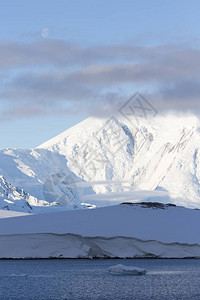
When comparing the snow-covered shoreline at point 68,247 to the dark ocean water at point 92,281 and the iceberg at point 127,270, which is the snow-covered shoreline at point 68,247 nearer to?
the dark ocean water at point 92,281

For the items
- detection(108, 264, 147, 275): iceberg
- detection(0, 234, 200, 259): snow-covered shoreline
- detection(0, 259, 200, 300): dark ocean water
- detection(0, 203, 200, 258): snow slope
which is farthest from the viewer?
detection(0, 203, 200, 258): snow slope

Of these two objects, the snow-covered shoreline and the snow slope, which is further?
the snow slope

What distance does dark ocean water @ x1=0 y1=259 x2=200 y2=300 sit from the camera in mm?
38500

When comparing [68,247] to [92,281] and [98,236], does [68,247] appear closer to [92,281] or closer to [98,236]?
[98,236]

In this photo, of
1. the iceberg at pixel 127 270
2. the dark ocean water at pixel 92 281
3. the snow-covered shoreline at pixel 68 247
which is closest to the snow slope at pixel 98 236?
the snow-covered shoreline at pixel 68 247

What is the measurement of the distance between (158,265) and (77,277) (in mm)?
12523

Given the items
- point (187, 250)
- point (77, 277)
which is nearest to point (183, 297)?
point (77, 277)

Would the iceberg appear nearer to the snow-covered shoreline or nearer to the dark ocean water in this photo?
the dark ocean water

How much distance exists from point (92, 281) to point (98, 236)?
1504 cm

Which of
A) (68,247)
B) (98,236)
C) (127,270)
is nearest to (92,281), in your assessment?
(127,270)

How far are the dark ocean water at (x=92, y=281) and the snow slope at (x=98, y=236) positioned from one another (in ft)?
3.31

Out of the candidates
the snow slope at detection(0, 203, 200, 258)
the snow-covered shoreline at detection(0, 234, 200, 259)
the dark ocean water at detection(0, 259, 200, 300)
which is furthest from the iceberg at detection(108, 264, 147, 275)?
the snow slope at detection(0, 203, 200, 258)

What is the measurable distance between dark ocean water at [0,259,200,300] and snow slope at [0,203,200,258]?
1008mm

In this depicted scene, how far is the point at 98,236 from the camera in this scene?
5947 cm
